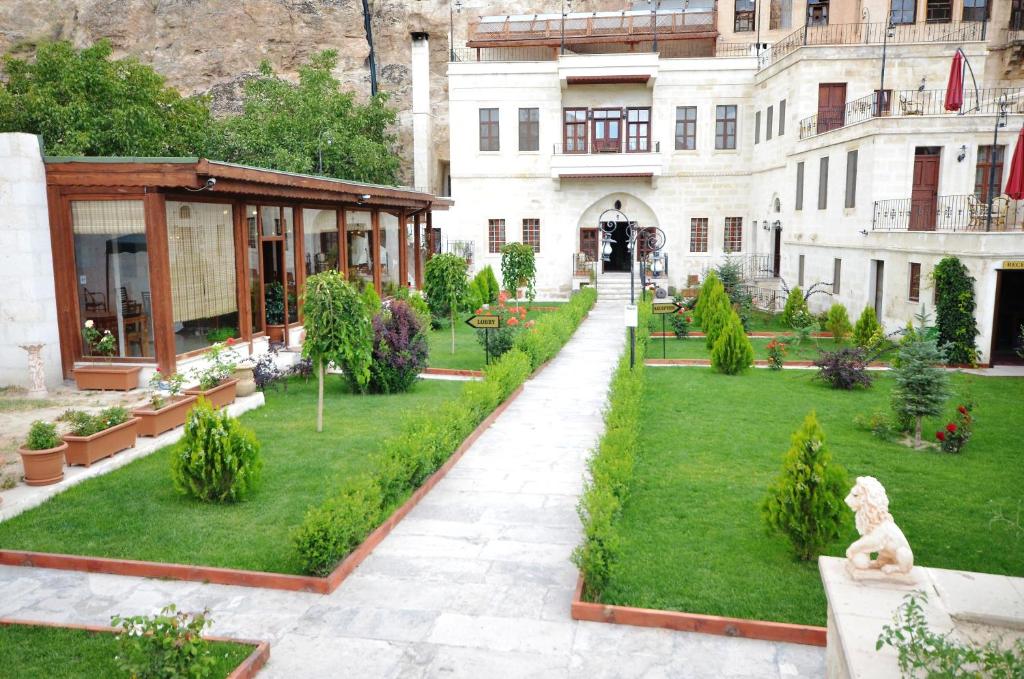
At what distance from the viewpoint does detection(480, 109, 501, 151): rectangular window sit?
106 ft

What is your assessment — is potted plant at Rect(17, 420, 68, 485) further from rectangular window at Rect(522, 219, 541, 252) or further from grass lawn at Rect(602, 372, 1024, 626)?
rectangular window at Rect(522, 219, 541, 252)

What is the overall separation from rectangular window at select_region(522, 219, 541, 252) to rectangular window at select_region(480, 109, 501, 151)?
10.8ft

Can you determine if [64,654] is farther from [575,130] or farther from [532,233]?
[575,130]

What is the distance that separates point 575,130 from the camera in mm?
32656

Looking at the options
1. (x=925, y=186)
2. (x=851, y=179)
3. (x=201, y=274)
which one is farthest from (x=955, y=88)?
(x=201, y=274)

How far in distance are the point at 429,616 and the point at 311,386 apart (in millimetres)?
9243

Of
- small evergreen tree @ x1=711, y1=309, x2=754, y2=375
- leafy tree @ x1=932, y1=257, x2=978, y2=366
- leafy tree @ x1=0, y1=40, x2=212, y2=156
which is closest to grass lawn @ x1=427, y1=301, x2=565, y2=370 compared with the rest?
small evergreen tree @ x1=711, y1=309, x2=754, y2=375

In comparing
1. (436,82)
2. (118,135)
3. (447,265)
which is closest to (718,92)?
(436,82)

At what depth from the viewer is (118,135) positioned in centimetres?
2623

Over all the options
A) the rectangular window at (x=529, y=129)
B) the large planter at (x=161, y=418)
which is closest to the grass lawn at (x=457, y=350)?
the large planter at (x=161, y=418)

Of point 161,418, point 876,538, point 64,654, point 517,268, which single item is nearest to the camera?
point 876,538

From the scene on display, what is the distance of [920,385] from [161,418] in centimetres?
1081

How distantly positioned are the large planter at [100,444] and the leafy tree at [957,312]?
53.2 ft

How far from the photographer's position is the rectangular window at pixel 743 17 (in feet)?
109
